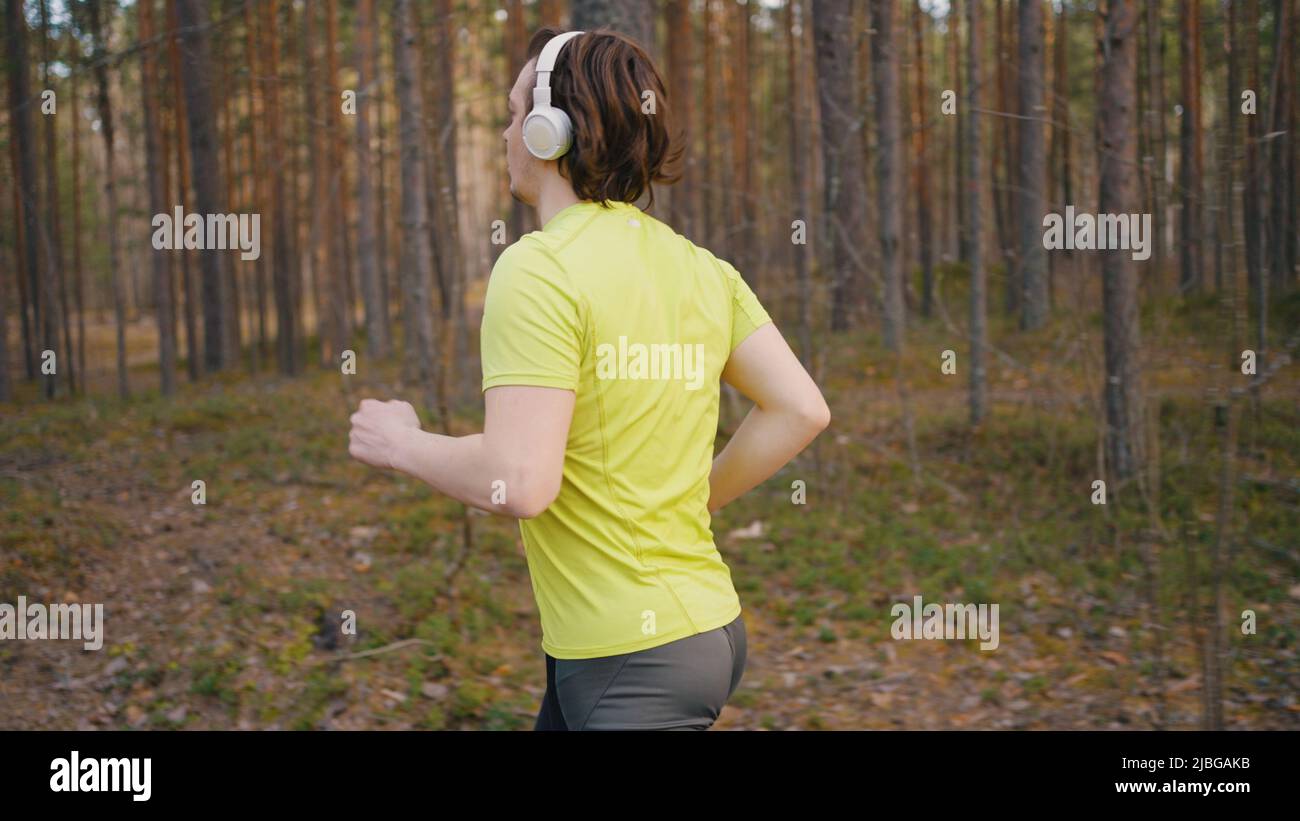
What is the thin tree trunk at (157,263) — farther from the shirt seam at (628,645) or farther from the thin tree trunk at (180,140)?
the shirt seam at (628,645)

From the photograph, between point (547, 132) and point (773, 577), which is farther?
point (773, 577)

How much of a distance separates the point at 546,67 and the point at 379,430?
2.21 feet

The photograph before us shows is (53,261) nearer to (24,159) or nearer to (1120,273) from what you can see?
(24,159)

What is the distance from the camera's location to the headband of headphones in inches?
70.1

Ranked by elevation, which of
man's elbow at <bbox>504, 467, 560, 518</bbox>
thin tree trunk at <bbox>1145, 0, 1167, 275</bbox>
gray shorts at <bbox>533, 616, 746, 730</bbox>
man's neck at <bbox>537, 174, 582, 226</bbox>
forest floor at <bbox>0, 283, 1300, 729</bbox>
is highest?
thin tree trunk at <bbox>1145, 0, 1167, 275</bbox>

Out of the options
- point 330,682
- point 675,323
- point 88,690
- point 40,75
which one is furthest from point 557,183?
point 40,75

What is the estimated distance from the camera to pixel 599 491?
1769 millimetres

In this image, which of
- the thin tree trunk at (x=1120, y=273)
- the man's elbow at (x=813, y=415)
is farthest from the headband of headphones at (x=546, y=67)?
the thin tree trunk at (x=1120, y=273)

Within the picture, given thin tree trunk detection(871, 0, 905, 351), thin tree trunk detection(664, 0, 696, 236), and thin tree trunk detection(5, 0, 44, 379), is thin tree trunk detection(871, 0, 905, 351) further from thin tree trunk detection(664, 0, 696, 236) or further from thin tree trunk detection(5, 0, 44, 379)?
thin tree trunk detection(5, 0, 44, 379)

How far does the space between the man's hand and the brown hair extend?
0.49 m

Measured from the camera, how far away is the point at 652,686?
175 cm

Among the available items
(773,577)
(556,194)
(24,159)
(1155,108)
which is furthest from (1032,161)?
(556,194)

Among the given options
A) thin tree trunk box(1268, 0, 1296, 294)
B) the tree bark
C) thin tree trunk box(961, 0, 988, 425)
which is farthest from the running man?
thin tree trunk box(961, 0, 988, 425)

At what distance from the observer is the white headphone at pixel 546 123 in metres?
1.75
